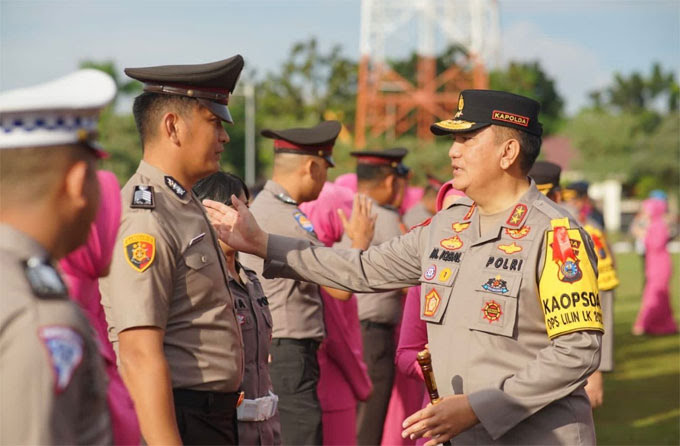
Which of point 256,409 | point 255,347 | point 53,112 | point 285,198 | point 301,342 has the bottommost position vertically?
point 301,342

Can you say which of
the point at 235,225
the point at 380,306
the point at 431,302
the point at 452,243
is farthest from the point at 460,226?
the point at 380,306

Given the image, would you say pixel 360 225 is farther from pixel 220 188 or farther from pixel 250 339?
pixel 250 339

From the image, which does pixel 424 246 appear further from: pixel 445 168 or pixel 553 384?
pixel 445 168

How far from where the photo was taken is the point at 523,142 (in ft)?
12.9

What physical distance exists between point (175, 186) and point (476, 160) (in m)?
1.27

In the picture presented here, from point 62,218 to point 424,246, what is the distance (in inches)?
91.9

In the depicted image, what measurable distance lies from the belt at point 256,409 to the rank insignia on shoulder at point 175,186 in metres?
0.82

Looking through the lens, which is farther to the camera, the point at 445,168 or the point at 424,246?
the point at 445,168

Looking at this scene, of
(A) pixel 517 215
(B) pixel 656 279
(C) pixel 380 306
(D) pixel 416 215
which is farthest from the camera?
(B) pixel 656 279

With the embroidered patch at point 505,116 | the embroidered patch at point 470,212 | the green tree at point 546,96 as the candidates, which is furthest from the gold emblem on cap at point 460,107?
the green tree at point 546,96

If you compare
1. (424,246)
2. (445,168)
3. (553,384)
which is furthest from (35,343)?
(445,168)

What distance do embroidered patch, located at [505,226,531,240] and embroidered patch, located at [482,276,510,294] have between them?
202mm

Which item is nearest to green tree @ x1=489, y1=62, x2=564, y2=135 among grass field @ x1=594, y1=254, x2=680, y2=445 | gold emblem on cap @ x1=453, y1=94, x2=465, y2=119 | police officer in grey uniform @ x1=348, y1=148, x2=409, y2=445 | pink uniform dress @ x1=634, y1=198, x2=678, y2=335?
pink uniform dress @ x1=634, y1=198, x2=678, y2=335

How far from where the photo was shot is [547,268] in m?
3.59
